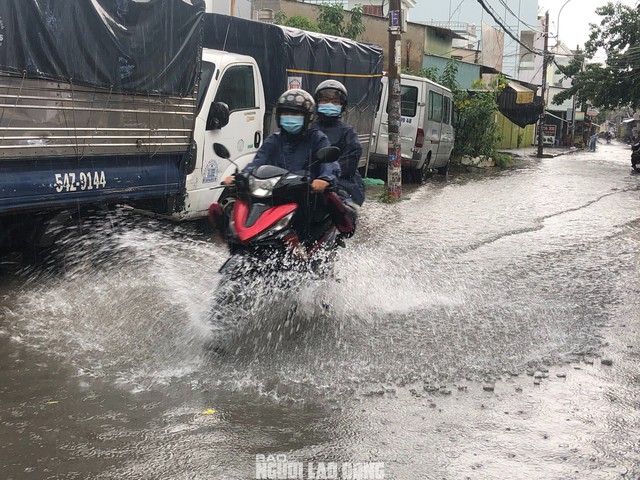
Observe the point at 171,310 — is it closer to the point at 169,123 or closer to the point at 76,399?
the point at 76,399

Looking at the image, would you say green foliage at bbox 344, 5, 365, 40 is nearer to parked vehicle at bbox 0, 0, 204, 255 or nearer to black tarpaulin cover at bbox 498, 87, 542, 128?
black tarpaulin cover at bbox 498, 87, 542, 128

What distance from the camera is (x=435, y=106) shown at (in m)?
16.7

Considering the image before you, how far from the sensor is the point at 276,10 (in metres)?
25.1

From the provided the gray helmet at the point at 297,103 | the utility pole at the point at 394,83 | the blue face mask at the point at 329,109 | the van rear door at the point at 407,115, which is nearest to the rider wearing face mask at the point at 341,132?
the blue face mask at the point at 329,109

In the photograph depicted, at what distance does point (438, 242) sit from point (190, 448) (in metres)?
6.45

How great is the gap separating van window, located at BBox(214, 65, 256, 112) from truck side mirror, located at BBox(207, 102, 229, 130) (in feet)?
0.80

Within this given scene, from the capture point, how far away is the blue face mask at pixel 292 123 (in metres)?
4.96

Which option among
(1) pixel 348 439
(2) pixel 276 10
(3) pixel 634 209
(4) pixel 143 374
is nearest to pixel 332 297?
(4) pixel 143 374

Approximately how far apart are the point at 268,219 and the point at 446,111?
47.1 feet

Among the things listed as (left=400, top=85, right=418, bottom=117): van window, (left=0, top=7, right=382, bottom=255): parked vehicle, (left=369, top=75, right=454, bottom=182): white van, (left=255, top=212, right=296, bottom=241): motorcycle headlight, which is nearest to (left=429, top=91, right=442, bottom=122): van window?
(left=369, top=75, right=454, bottom=182): white van

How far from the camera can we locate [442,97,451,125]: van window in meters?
17.6

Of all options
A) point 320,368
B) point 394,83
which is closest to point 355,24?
point 394,83

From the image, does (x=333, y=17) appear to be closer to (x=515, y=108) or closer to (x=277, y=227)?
(x=515, y=108)

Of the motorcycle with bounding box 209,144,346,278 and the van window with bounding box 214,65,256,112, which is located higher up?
the van window with bounding box 214,65,256,112
